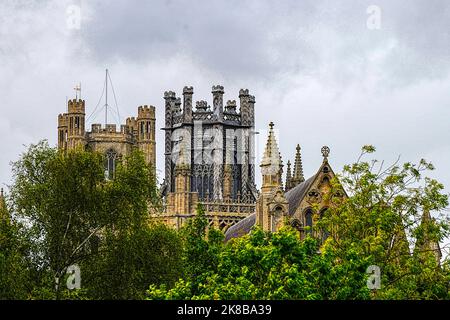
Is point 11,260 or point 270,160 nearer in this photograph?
point 11,260

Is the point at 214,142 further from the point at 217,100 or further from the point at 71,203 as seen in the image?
the point at 71,203

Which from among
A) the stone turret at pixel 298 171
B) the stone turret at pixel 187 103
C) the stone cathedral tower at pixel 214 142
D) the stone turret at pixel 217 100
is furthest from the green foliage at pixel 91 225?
the stone turret at pixel 217 100

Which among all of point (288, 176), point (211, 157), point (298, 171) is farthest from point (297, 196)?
point (211, 157)

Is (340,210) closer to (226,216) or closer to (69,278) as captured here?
(69,278)

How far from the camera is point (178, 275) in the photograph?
71.9m

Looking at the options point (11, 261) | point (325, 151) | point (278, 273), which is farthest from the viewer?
point (325, 151)

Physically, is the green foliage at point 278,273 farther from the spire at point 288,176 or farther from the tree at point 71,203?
the spire at point 288,176

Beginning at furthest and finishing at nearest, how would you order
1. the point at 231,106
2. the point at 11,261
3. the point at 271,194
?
the point at 231,106 < the point at 271,194 < the point at 11,261

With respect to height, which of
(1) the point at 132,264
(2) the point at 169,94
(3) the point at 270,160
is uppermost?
(2) the point at 169,94

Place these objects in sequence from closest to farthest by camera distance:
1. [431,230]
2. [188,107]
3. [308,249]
A: [308,249], [431,230], [188,107]

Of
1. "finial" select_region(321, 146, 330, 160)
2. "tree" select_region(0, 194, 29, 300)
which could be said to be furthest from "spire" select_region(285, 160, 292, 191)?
"tree" select_region(0, 194, 29, 300)

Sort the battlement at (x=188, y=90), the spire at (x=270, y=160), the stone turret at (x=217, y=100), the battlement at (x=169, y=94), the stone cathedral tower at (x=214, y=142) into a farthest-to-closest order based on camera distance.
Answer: the battlement at (x=169, y=94)
the stone turret at (x=217, y=100)
the battlement at (x=188, y=90)
the stone cathedral tower at (x=214, y=142)
the spire at (x=270, y=160)
